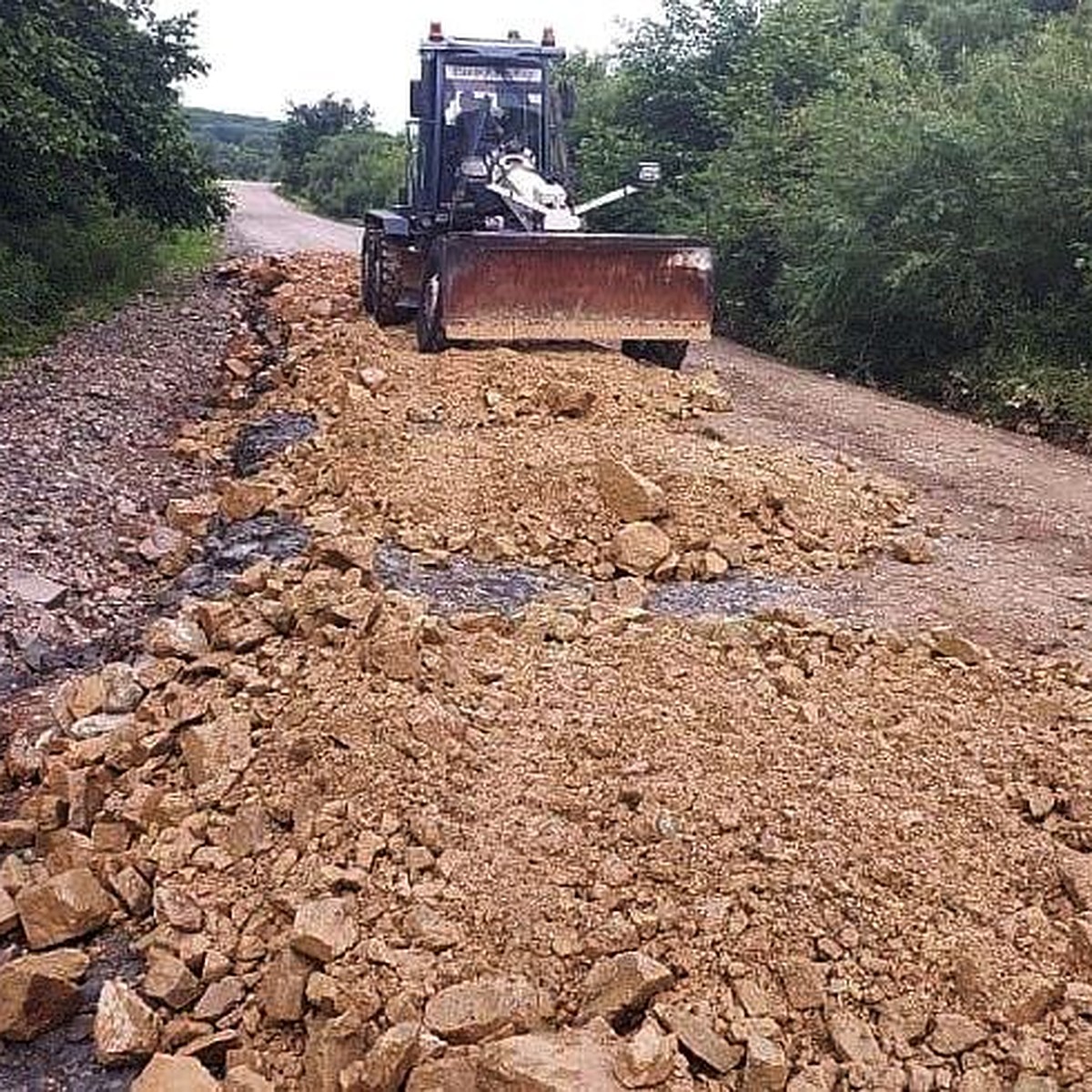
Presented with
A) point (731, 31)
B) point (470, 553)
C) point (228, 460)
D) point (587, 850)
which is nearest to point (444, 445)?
point (470, 553)

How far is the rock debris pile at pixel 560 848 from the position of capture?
353 centimetres

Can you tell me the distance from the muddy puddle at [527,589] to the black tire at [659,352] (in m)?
4.48

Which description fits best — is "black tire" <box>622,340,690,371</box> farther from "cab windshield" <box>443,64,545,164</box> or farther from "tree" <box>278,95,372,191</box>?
"tree" <box>278,95,372,191</box>

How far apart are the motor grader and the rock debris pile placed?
11.9 feet

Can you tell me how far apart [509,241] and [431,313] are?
847 millimetres

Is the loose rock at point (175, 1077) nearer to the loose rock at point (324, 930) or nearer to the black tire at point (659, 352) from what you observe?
the loose rock at point (324, 930)

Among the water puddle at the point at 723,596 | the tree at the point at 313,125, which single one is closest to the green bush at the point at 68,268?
the water puddle at the point at 723,596

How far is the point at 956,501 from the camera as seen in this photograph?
7824 mm

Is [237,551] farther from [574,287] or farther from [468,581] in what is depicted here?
[574,287]

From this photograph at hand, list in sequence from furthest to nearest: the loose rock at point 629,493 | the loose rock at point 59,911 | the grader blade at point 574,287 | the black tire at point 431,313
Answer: the black tire at point 431,313 < the grader blade at point 574,287 < the loose rock at point 629,493 < the loose rock at point 59,911

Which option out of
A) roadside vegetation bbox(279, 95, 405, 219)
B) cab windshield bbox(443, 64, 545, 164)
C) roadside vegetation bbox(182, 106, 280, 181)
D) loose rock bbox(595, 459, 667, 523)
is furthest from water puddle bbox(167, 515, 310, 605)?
roadside vegetation bbox(279, 95, 405, 219)

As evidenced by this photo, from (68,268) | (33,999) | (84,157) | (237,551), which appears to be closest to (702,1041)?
→ (33,999)

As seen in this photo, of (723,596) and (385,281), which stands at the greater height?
(385,281)

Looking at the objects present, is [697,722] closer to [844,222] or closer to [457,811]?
[457,811]
